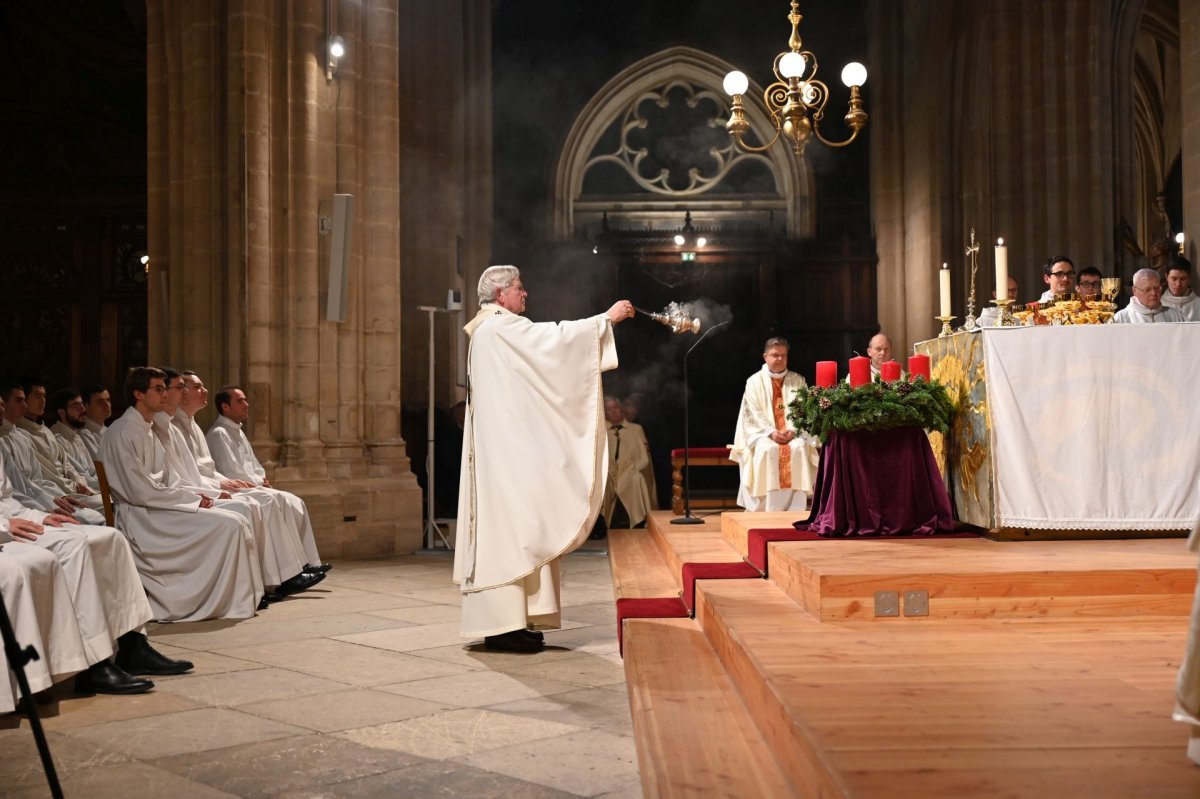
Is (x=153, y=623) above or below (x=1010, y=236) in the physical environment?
below

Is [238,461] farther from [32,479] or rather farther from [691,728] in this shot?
[691,728]

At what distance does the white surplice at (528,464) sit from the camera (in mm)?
5414

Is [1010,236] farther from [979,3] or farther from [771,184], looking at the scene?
[771,184]

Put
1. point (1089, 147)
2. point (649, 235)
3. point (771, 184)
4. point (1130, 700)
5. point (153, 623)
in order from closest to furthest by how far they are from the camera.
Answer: point (1130, 700) → point (153, 623) → point (1089, 147) → point (649, 235) → point (771, 184)

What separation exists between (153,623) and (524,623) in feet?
8.10

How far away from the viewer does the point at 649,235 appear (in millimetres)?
16562

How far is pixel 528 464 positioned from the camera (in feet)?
18.0

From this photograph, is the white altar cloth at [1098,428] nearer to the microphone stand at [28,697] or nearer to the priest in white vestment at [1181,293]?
the priest in white vestment at [1181,293]

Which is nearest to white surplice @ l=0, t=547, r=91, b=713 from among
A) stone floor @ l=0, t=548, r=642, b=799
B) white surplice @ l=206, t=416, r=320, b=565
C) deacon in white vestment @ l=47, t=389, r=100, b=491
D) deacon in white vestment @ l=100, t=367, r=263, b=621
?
stone floor @ l=0, t=548, r=642, b=799

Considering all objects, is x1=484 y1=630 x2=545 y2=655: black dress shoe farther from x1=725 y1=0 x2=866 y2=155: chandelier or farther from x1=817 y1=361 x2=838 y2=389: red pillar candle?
x1=725 y1=0 x2=866 y2=155: chandelier

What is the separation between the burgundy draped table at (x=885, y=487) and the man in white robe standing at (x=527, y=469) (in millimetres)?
1279

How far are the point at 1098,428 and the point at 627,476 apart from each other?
255 inches

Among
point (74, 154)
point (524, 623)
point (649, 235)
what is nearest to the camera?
point (524, 623)

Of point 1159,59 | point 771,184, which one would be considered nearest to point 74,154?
point 771,184
